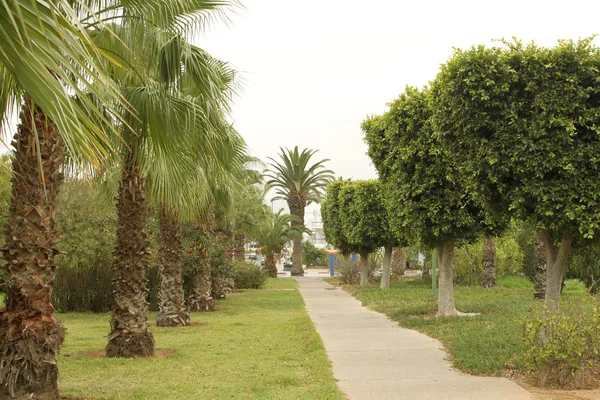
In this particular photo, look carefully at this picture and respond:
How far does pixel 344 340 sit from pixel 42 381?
7.01m

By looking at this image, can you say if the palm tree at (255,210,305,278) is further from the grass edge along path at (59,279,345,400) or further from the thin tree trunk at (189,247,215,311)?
the grass edge along path at (59,279,345,400)

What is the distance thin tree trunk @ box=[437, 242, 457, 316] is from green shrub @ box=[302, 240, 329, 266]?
165 ft

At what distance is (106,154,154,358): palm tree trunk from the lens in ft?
33.4

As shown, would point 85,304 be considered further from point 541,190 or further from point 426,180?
point 541,190

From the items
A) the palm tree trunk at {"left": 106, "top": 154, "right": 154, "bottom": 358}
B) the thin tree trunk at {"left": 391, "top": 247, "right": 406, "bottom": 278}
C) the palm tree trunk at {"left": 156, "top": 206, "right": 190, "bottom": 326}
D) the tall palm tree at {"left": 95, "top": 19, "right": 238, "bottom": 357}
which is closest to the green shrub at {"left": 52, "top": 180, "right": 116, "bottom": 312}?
the palm tree trunk at {"left": 156, "top": 206, "right": 190, "bottom": 326}

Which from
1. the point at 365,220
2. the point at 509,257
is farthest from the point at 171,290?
the point at 509,257

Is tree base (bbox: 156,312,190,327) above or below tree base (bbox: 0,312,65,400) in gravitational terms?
below

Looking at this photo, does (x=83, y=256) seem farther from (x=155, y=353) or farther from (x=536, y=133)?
(x=536, y=133)

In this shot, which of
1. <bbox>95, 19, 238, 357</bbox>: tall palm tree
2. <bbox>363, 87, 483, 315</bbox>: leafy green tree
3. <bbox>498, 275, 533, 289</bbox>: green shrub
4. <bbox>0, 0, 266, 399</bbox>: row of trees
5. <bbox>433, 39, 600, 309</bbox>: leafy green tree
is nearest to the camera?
<bbox>0, 0, 266, 399</bbox>: row of trees

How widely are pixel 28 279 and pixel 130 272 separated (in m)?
3.94

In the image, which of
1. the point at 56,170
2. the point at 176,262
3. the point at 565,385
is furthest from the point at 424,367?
the point at 176,262

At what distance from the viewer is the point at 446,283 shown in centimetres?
1483

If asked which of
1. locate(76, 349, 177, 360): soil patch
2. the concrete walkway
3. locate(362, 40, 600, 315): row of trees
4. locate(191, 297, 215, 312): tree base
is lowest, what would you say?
locate(76, 349, 177, 360): soil patch

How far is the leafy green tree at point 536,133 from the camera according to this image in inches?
315
